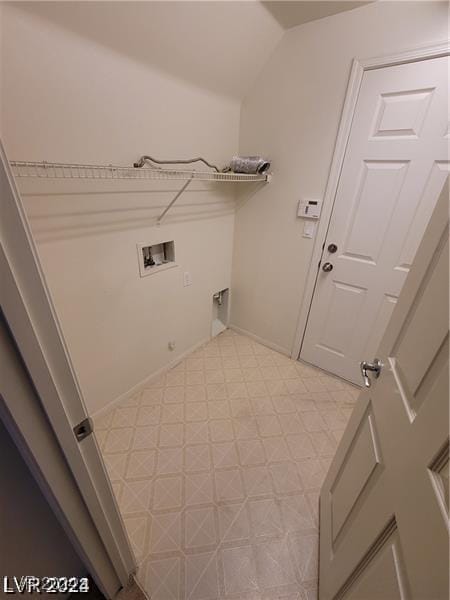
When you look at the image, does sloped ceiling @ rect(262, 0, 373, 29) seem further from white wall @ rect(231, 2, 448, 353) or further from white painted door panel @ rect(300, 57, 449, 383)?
white painted door panel @ rect(300, 57, 449, 383)

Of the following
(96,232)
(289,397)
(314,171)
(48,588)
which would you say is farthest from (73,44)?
(289,397)

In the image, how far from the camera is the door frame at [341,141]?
4.20ft

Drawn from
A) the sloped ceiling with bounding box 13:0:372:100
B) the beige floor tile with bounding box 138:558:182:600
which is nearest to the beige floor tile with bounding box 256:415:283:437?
the beige floor tile with bounding box 138:558:182:600

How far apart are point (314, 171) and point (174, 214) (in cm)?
104

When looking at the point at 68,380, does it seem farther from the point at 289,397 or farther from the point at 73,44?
the point at 289,397

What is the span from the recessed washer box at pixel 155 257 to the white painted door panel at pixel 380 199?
3.84ft

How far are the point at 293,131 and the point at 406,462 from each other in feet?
6.48

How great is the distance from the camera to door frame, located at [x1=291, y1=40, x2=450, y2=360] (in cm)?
128

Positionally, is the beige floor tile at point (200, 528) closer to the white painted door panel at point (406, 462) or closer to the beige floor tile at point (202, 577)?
the beige floor tile at point (202, 577)

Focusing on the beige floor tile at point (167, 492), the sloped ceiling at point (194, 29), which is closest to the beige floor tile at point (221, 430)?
the beige floor tile at point (167, 492)

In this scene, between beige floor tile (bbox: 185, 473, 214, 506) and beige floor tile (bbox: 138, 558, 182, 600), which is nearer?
beige floor tile (bbox: 138, 558, 182, 600)

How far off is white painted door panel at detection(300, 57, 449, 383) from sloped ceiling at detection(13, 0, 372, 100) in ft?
1.85

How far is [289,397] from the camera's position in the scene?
198cm

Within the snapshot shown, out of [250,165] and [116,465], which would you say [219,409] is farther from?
[250,165]
